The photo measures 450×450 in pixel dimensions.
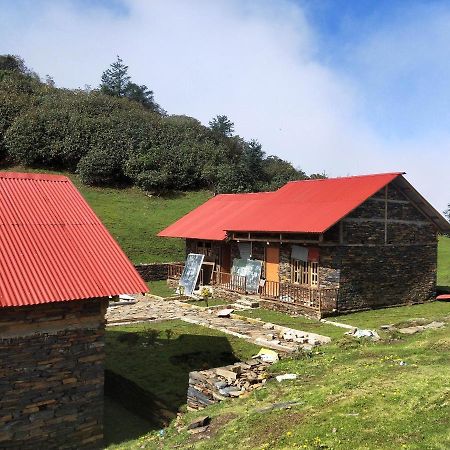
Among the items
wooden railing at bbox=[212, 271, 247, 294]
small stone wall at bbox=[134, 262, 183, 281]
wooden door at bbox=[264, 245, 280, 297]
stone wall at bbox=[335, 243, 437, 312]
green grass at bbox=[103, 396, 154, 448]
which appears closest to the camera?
green grass at bbox=[103, 396, 154, 448]

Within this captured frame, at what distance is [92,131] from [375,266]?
113ft

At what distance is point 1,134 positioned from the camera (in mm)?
45719

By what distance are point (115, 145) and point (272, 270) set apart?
92.0 feet

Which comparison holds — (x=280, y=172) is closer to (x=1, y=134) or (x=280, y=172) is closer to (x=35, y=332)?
(x=1, y=134)

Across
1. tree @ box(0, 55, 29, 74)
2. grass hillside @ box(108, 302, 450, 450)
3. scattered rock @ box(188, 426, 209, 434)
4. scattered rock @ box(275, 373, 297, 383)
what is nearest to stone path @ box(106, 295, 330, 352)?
grass hillside @ box(108, 302, 450, 450)

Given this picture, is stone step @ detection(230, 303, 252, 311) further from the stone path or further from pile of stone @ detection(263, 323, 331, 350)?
pile of stone @ detection(263, 323, 331, 350)

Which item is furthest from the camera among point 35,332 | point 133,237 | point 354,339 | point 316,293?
point 133,237

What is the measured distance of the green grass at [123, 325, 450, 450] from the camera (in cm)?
Answer: 745

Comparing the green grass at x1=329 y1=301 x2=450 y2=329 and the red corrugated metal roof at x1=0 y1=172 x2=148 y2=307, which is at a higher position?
the red corrugated metal roof at x1=0 y1=172 x2=148 y2=307

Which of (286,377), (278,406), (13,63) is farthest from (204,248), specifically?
(13,63)

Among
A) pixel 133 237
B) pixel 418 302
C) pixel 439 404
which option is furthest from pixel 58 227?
pixel 133 237

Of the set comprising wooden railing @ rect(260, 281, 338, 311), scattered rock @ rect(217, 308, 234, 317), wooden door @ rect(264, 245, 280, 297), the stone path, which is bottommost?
the stone path

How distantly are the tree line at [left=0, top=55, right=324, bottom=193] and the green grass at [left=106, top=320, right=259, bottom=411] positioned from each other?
27.9 metres

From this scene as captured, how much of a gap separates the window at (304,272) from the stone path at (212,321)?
12.5ft
